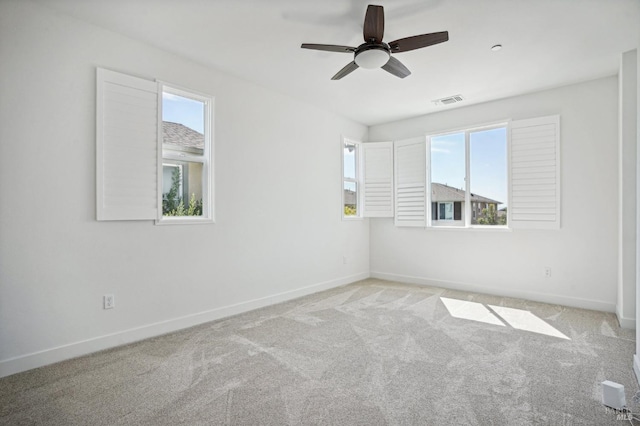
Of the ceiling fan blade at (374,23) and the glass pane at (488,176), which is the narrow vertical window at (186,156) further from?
the glass pane at (488,176)

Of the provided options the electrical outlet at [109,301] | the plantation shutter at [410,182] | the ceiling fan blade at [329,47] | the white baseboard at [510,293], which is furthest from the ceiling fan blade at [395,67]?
the white baseboard at [510,293]

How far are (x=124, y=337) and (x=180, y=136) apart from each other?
2.03 m

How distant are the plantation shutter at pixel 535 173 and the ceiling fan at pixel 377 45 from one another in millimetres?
2509

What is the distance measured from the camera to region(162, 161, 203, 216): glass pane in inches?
134

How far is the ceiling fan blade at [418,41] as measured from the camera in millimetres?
2484

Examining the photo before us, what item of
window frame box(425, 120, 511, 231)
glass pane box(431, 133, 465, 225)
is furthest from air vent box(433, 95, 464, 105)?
glass pane box(431, 133, 465, 225)

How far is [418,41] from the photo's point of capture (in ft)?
8.41

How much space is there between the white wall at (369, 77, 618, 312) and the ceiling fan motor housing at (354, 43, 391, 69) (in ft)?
9.06

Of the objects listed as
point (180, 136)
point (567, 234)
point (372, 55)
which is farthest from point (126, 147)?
point (567, 234)

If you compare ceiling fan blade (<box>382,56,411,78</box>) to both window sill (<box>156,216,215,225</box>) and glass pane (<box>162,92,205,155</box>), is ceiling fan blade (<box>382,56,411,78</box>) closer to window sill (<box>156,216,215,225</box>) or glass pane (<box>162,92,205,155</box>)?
glass pane (<box>162,92,205,155</box>)

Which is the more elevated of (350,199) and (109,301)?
(350,199)

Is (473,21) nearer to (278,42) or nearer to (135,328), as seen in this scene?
(278,42)

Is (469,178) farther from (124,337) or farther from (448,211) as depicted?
(124,337)

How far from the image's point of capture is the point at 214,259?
3684 millimetres
